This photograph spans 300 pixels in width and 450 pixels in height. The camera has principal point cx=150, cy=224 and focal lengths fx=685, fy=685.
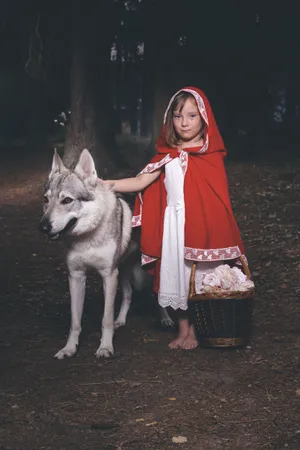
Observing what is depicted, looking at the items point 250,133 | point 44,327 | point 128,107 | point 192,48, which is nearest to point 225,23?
point 192,48

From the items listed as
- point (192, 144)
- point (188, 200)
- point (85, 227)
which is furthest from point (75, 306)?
point (192, 144)

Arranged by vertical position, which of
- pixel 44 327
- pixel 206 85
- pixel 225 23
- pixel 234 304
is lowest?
pixel 44 327

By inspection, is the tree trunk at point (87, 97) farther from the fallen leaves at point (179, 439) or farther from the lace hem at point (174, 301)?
the fallen leaves at point (179, 439)

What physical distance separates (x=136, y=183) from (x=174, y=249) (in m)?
0.63

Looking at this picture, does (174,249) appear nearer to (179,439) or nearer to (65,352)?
(65,352)

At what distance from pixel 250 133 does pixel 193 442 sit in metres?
15.7

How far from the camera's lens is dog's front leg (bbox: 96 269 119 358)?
550 centimetres

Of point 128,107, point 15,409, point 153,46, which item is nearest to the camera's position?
point 15,409

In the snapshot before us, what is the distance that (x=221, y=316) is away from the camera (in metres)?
5.36

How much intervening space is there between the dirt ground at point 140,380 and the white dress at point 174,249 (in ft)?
1.55

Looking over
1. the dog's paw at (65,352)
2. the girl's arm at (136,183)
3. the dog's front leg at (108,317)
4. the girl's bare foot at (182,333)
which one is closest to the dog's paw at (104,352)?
the dog's front leg at (108,317)

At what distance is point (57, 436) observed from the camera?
4.08 meters

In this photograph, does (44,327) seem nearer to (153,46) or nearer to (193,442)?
(193,442)

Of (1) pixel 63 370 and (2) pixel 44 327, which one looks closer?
(1) pixel 63 370
